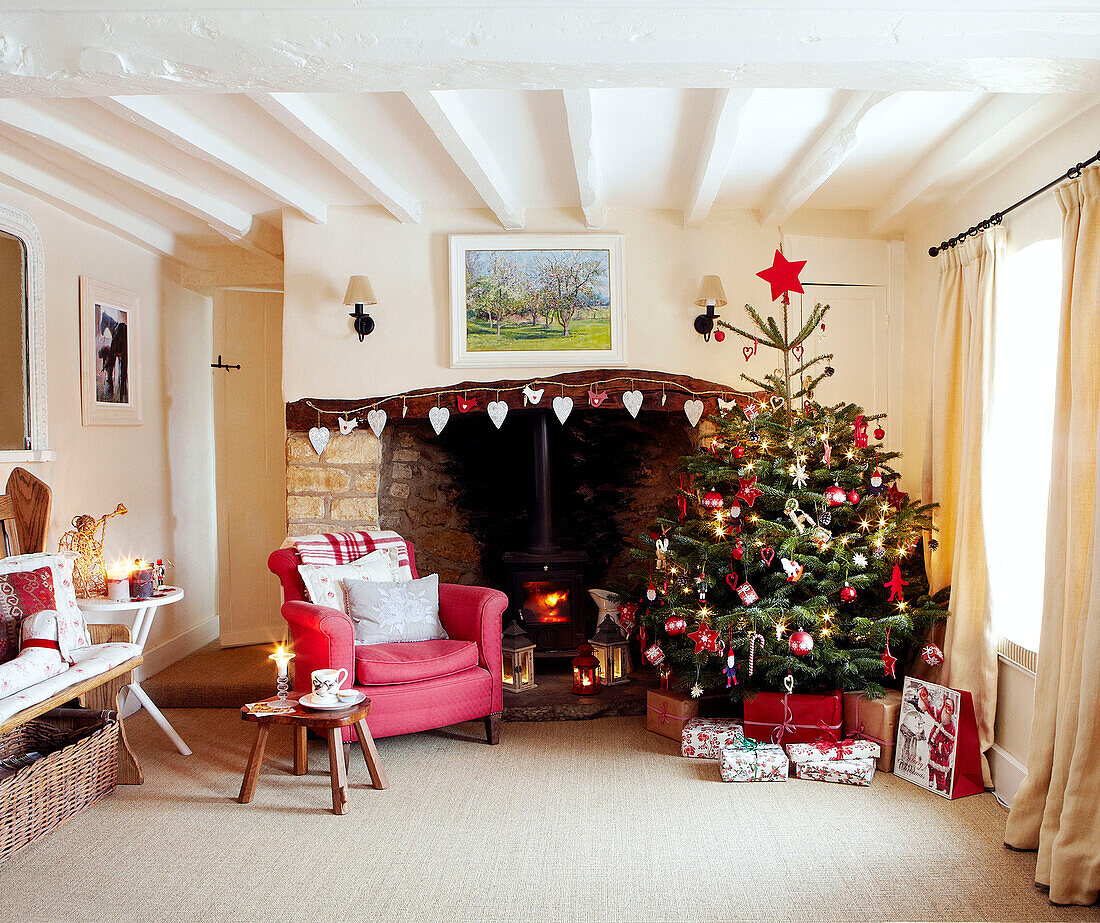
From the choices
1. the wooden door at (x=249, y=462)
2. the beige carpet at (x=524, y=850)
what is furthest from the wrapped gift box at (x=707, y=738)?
the wooden door at (x=249, y=462)

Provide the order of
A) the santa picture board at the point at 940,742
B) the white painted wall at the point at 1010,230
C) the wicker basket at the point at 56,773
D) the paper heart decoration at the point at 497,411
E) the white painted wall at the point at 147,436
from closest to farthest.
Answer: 1. the wicker basket at the point at 56,773
2. the white painted wall at the point at 1010,230
3. the santa picture board at the point at 940,742
4. the white painted wall at the point at 147,436
5. the paper heart decoration at the point at 497,411

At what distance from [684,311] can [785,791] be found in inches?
94.0

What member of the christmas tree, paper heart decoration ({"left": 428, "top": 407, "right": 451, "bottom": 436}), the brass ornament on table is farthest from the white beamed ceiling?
the brass ornament on table

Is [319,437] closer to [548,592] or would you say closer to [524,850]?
[548,592]

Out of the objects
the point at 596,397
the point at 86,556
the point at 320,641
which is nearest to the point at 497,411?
the point at 596,397

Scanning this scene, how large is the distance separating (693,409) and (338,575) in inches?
76.8

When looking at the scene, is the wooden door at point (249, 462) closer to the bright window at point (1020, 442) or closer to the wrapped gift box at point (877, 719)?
the wrapped gift box at point (877, 719)

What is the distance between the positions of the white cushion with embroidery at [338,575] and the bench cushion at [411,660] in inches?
10.5

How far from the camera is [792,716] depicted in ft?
11.5

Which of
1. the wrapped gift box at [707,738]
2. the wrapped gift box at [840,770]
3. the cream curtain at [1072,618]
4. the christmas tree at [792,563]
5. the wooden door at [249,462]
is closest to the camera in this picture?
the cream curtain at [1072,618]

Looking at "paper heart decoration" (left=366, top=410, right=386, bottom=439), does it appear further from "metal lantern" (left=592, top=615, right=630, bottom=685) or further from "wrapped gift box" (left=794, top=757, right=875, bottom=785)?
"wrapped gift box" (left=794, top=757, right=875, bottom=785)

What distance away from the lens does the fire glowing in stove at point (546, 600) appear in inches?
178

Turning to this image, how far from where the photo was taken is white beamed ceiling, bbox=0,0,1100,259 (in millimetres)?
1974

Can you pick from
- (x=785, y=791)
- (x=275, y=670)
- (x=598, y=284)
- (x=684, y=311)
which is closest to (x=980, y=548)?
(x=785, y=791)
